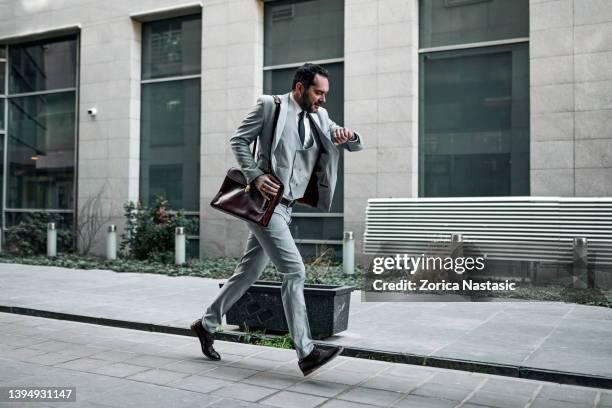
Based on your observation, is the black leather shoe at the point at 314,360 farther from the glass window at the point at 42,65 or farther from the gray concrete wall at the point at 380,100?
the glass window at the point at 42,65

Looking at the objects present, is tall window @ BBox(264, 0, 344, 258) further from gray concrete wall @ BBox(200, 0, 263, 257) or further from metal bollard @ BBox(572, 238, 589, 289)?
metal bollard @ BBox(572, 238, 589, 289)

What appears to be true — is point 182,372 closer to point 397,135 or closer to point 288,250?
point 288,250

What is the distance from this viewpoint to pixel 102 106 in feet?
51.3

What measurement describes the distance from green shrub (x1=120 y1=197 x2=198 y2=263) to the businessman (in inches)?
343

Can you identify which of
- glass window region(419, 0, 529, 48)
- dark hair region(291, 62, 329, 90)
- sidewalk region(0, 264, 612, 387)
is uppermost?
glass window region(419, 0, 529, 48)

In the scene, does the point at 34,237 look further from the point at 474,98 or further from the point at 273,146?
the point at 273,146

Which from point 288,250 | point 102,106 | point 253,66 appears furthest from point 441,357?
point 102,106

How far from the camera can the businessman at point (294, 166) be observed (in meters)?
4.78

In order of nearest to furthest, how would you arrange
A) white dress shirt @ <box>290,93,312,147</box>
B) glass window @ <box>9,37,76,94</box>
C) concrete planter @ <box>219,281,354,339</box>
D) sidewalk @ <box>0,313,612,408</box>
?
sidewalk @ <box>0,313,612,408</box> < white dress shirt @ <box>290,93,312,147</box> < concrete planter @ <box>219,281,354,339</box> < glass window @ <box>9,37,76,94</box>

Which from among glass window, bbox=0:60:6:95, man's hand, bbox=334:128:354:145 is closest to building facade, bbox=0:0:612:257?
glass window, bbox=0:60:6:95

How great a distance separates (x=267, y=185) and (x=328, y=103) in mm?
8832

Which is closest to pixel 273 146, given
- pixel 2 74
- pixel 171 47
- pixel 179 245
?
pixel 179 245

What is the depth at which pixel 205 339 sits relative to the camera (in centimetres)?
535

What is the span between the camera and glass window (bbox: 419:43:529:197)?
11406 mm
